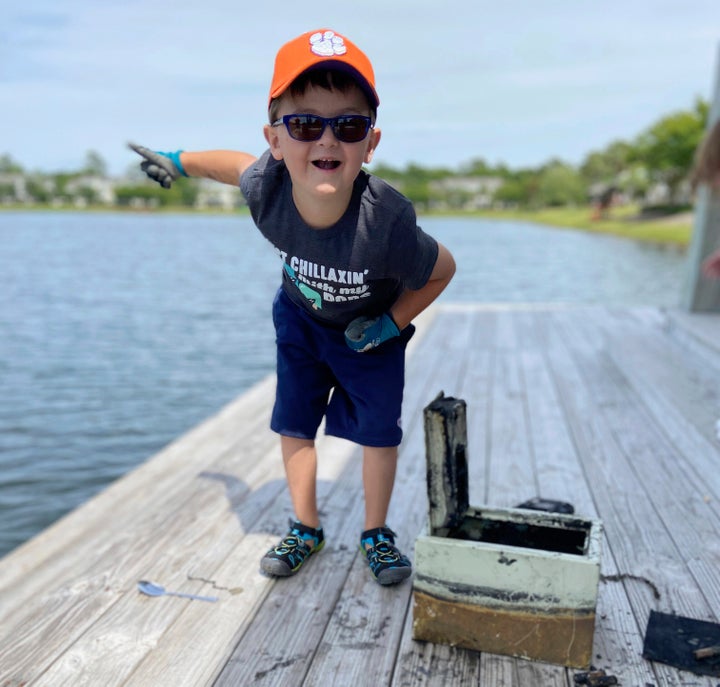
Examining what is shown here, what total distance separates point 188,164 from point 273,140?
1.72 feet

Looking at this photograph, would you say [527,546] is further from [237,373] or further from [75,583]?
[237,373]

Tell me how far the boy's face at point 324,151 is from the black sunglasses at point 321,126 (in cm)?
1

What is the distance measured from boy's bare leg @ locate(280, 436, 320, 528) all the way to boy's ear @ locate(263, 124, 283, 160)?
0.96 m

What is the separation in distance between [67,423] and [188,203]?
135 m

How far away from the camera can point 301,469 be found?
8.30ft

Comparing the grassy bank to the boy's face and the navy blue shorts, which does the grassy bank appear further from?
the boy's face

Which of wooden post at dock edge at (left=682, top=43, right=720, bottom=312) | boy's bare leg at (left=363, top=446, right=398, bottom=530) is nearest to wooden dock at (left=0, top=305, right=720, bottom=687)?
boy's bare leg at (left=363, top=446, right=398, bottom=530)

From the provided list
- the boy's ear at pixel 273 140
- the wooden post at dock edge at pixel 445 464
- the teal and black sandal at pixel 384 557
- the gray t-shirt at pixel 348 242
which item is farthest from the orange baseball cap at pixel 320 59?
the teal and black sandal at pixel 384 557

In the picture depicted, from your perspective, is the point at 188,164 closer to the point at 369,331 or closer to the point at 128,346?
the point at 369,331

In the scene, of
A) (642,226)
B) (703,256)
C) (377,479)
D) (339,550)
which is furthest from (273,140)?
(642,226)

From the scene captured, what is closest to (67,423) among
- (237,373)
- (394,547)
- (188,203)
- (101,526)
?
(237,373)

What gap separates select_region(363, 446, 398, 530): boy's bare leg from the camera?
2414 mm

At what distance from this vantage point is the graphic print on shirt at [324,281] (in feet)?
6.76

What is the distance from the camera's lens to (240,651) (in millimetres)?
2043
